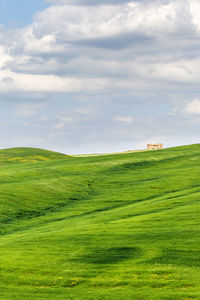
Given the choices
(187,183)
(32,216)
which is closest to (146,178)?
(187,183)

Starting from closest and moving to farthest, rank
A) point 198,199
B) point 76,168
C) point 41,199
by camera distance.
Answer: point 198,199
point 41,199
point 76,168

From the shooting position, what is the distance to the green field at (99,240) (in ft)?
94.4

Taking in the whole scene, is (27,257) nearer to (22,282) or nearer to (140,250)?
(22,282)

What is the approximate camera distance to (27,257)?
34.8 meters

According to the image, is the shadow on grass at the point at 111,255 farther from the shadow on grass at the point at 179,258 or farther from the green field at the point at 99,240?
the shadow on grass at the point at 179,258

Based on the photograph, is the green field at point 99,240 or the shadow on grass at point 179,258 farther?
the shadow on grass at point 179,258

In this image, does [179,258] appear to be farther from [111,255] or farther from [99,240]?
[99,240]

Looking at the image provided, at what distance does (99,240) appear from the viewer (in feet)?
124

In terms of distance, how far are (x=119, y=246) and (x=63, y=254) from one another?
421 centimetres

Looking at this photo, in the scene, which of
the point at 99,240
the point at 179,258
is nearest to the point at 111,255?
the point at 99,240

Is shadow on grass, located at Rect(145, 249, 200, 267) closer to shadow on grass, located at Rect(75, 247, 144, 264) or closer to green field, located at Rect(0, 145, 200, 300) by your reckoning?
green field, located at Rect(0, 145, 200, 300)

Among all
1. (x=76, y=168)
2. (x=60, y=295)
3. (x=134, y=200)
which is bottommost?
(x=60, y=295)

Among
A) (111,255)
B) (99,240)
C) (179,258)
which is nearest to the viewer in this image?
(179,258)

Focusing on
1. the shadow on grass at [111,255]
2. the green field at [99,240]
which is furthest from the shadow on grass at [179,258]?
the shadow on grass at [111,255]
